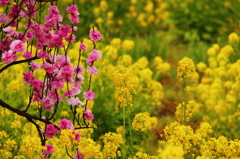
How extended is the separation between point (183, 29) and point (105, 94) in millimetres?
4312

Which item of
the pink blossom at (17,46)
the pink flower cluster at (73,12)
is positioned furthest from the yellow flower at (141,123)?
the pink blossom at (17,46)

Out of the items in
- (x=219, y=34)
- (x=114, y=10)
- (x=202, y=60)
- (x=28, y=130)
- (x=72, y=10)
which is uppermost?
(x=114, y=10)

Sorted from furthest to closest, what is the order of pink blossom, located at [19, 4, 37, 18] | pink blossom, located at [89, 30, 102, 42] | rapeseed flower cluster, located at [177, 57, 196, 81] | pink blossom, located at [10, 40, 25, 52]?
rapeseed flower cluster, located at [177, 57, 196, 81], pink blossom, located at [89, 30, 102, 42], pink blossom, located at [19, 4, 37, 18], pink blossom, located at [10, 40, 25, 52]

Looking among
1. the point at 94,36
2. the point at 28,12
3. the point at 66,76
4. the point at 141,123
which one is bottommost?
the point at 141,123

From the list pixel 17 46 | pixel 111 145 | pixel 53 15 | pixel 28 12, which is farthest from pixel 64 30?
pixel 111 145

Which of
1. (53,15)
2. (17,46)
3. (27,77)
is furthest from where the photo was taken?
(27,77)

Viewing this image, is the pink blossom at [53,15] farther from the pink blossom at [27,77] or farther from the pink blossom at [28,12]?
the pink blossom at [27,77]

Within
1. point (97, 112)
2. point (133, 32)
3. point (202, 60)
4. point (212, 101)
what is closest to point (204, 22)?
point (133, 32)

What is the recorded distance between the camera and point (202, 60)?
249 inches

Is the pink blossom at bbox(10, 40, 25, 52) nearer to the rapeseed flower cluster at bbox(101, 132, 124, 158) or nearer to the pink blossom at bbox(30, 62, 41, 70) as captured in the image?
the pink blossom at bbox(30, 62, 41, 70)

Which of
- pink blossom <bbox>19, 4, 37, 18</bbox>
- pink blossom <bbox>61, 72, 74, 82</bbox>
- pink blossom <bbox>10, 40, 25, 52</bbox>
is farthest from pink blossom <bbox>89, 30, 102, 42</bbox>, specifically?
pink blossom <bbox>10, 40, 25, 52</bbox>

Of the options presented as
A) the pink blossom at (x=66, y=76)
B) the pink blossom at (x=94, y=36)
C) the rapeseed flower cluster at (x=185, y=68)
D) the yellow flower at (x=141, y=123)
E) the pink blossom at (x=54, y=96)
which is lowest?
the yellow flower at (x=141, y=123)

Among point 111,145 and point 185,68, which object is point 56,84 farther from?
point 185,68

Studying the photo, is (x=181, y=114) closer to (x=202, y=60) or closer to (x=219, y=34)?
(x=202, y=60)
